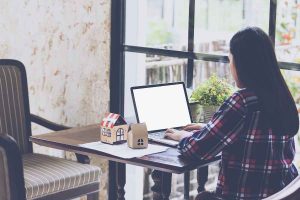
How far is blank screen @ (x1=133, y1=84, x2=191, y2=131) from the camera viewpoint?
312 centimetres

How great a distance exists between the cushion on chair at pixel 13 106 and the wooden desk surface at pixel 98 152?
0.32m

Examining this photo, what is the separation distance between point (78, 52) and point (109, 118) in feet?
3.85

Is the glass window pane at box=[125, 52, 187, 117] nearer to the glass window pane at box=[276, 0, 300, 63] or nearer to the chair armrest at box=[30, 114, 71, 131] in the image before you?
the glass window pane at box=[276, 0, 300, 63]

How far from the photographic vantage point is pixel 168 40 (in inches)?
152

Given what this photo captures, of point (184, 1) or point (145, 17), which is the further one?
point (145, 17)

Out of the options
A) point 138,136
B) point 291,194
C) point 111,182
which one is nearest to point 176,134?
point 138,136

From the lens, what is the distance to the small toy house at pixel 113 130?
113 inches

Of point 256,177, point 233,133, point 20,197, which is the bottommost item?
point 20,197

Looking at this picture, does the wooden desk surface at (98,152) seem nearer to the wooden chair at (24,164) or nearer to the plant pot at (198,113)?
the wooden chair at (24,164)

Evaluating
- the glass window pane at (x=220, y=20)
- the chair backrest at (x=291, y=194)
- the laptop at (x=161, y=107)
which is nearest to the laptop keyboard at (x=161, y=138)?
the laptop at (x=161, y=107)

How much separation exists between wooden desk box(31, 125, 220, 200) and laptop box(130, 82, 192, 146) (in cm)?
25

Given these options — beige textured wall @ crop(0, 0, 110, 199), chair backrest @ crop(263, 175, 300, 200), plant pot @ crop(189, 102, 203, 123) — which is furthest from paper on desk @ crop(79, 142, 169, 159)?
Result: beige textured wall @ crop(0, 0, 110, 199)

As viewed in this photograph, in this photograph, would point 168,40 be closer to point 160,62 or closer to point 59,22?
point 160,62

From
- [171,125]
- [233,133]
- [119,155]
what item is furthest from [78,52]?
[233,133]
